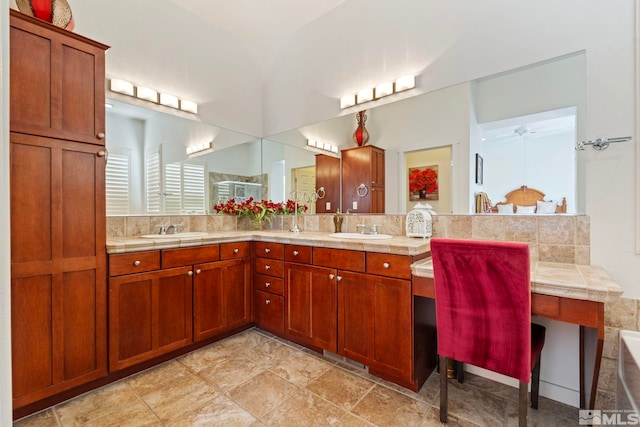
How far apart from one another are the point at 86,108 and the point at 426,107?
7.37 ft

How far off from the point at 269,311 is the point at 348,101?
200cm

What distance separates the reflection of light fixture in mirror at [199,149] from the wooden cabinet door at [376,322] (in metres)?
1.84

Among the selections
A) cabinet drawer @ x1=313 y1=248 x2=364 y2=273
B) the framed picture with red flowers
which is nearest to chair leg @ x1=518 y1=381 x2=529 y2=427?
cabinet drawer @ x1=313 y1=248 x2=364 y2=273

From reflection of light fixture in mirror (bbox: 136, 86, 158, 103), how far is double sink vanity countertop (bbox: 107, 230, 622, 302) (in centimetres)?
129

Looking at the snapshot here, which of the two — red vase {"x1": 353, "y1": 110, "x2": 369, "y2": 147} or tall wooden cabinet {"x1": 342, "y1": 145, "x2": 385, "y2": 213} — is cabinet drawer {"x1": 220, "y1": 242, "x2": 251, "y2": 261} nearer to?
tall wooden cabinet {"x1": 342, "y1": 145, "x2": 385, "y2": 213}

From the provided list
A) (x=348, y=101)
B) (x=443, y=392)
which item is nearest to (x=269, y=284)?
(x=443, y=392)

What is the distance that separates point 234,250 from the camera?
247 centimetres

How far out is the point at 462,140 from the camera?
6.63 feet

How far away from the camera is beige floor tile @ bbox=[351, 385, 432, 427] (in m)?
1.52

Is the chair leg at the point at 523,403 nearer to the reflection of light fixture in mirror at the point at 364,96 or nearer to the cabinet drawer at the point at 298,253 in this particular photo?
the cabinet drawer at the point at 298,253

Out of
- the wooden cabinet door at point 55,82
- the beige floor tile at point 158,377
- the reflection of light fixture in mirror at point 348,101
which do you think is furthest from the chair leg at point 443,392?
the wooden cabinet door at point 55,82

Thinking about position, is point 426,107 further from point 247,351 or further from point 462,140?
point 247,351

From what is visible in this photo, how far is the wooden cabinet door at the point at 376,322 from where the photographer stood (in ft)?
5.64

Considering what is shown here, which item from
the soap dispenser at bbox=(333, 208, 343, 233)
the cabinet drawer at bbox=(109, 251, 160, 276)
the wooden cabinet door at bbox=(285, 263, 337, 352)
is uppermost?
the soap dispenser at bbox=(333, 208, 343, 233)
